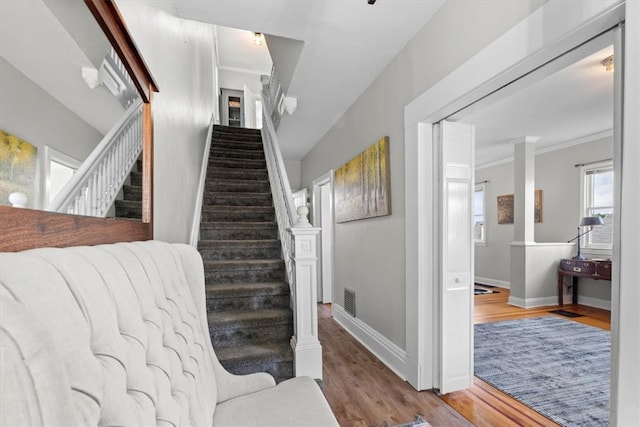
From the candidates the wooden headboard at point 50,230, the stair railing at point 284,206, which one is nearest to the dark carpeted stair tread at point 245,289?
the stair railing at point 284,206

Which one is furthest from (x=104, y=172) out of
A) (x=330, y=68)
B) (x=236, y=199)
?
(x=236, y=199)

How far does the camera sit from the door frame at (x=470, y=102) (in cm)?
98

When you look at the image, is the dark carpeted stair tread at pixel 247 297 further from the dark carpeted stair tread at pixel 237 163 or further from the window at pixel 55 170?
the dark carpeted stair tread at pixel 237 163

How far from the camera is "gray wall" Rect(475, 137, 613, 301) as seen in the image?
4637 mm

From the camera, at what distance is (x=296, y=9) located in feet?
6.57

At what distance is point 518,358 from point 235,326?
2551 mm

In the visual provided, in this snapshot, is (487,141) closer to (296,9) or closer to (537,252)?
(537,252)

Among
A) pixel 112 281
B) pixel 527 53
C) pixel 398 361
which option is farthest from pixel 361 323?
pixel 112 281

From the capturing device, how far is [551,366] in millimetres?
2570

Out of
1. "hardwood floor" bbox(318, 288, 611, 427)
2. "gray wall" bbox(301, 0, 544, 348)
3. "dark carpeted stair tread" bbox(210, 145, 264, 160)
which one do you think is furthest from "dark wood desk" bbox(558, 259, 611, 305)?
"dark carpeted stair tread" bbox(210, 145, 264, 160)

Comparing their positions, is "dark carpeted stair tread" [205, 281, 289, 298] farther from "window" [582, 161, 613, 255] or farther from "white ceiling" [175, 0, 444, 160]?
"window" [582, 161, 613, 255]

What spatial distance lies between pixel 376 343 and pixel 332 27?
272 cm

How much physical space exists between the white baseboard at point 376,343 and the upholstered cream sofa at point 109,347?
59.2 inches

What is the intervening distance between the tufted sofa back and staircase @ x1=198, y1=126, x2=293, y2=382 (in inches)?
50.4
